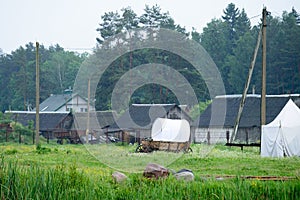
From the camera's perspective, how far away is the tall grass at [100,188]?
10.1 meters

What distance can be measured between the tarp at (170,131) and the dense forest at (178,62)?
54.4ft

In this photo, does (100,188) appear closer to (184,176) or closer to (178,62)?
(184,176)

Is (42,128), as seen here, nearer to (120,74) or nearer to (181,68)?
(120,74)

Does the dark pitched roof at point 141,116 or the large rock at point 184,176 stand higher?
the dark pitched roof at point 141,116

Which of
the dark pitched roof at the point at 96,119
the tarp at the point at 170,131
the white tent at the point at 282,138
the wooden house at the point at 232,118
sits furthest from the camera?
the dark pitched roof at the point at 96,119

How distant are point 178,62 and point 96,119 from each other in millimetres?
9841

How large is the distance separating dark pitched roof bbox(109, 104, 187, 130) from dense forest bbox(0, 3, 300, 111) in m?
3.33

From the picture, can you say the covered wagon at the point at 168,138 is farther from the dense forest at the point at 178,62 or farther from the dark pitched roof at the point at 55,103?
the dark pitched roof at the point at 55,103

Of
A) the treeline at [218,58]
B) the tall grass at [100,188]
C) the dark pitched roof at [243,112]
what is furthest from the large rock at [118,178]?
the treeline at [218,58]

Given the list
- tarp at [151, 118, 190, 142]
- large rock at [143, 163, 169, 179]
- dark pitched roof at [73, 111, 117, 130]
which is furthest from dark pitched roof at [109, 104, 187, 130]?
large rock at [143, 163, 169, 179]

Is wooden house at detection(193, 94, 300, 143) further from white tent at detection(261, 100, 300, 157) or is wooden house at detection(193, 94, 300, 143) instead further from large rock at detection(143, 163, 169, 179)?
large rock at detection(143, 163, 169, 179)

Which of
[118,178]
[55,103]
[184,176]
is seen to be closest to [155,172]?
[184,176]

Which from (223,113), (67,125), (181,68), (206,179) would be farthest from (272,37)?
(206,179)

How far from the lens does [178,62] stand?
5331cm
